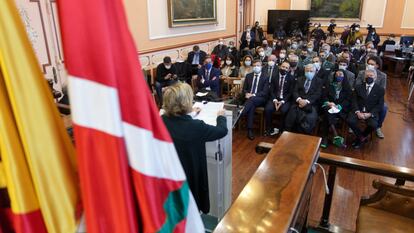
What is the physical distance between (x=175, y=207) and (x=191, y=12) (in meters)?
7.75

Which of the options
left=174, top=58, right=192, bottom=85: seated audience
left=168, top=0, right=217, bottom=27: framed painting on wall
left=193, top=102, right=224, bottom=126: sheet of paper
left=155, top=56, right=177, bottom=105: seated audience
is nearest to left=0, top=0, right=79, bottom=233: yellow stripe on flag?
left=193, top=102, right=224, bottom=126: sheet of paper

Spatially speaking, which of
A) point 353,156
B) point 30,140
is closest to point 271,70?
point 353,156

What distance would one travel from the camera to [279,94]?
486cm

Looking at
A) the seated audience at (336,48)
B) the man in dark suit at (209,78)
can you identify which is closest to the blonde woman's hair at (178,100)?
the man in dark suit at (209,78)

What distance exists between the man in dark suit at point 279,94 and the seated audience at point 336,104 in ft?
1.90

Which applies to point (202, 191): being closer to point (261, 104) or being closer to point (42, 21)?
point (261, 104)

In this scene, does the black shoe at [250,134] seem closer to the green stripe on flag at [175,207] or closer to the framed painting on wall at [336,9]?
the green stripe on flag at [175,207]

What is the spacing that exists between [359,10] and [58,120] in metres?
13.1

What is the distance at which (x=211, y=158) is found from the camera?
240 cm

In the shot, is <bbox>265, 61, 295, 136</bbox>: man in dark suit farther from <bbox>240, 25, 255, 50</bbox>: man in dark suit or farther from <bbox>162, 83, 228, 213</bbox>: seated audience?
<bbox>240, 25, 255, 50</bbox>: man in dark suit

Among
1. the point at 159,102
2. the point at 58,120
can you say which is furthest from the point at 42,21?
the point at 58,120

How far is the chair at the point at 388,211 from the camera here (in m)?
1.67

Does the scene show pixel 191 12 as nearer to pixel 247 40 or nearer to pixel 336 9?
pixel 247 40

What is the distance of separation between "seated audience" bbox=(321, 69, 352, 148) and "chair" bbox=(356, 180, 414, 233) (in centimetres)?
264
